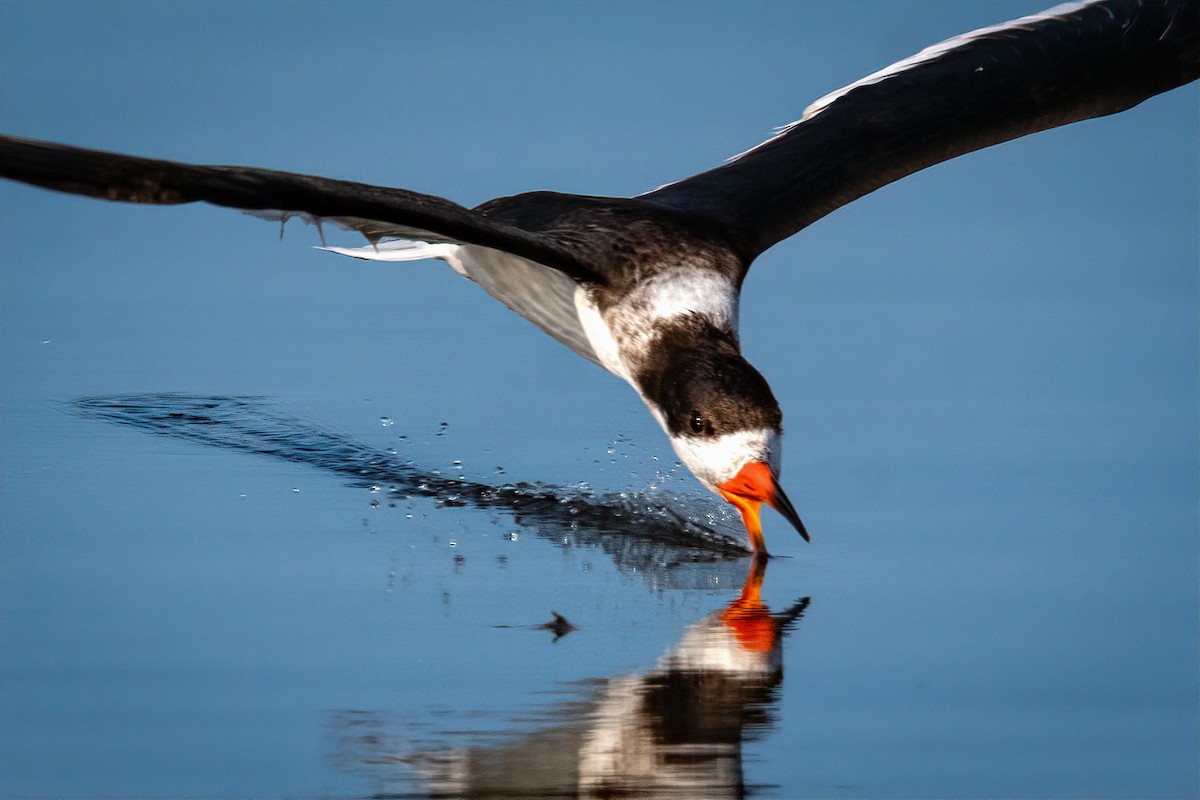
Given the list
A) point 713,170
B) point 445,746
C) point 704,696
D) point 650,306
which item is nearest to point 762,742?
point 704,696

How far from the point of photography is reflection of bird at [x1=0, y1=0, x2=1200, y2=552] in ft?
17.9

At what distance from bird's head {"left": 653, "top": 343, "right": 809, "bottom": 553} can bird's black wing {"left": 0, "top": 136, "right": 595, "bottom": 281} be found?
34.0 inches

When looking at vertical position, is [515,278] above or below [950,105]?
below

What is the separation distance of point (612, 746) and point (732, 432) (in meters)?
1.59

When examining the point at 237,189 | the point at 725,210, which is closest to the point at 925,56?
the point at 725,210

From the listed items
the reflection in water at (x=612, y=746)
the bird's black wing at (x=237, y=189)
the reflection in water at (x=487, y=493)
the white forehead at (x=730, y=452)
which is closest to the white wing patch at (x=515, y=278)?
the reflection in water at (x=487, y=493)

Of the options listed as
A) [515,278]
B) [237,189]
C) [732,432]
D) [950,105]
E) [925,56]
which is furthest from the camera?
[925,56]

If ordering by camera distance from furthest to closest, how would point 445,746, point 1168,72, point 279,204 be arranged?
point 1168,72 → point 279,204 → point 445,746

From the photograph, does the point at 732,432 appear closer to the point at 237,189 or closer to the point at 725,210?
the point at 237,189

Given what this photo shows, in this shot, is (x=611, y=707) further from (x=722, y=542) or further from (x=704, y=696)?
(x=722, y=542)

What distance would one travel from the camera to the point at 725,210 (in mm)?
7199

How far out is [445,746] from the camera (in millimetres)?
4164

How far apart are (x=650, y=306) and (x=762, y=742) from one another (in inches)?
102

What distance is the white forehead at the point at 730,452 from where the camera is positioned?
5.46 meters
